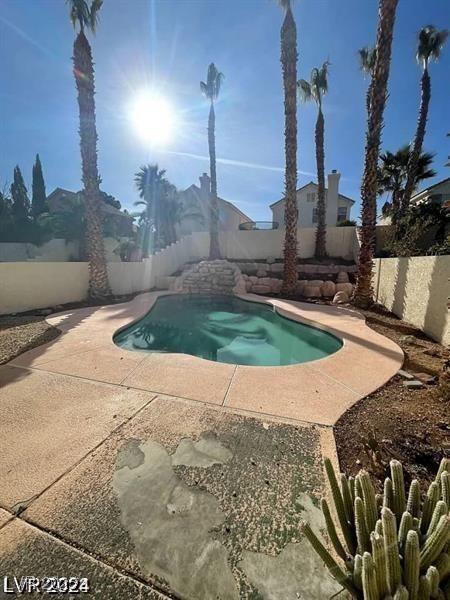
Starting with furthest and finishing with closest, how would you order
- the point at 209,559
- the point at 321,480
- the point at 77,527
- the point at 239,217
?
the point at 239,217
the point at 321,480
the point at 77,527
the point at 209,559

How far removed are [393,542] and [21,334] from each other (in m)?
7.73

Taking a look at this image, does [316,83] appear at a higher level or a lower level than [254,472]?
higher

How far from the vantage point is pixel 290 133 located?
10.6m

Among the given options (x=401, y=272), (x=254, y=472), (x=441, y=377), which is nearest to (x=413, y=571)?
(x=254, y=472)

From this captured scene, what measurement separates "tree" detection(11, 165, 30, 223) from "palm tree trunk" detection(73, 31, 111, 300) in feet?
37.3

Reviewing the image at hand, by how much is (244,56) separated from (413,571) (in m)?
13.2

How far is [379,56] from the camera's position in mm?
7551

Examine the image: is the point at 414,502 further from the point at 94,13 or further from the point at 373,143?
the point at 94,13

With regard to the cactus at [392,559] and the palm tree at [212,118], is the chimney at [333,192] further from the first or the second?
the cactus at [392,559]

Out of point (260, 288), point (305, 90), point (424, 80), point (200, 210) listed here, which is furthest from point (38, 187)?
point (424, 80)

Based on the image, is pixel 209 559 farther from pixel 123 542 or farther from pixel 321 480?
pixel 321 480

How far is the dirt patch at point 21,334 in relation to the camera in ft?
16.8

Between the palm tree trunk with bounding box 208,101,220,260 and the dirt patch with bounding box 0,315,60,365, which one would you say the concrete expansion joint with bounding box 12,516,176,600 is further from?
the palm tree trunk with bounding box 208,101,220,260

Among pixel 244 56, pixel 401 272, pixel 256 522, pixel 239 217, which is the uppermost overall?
pixel 244 56
